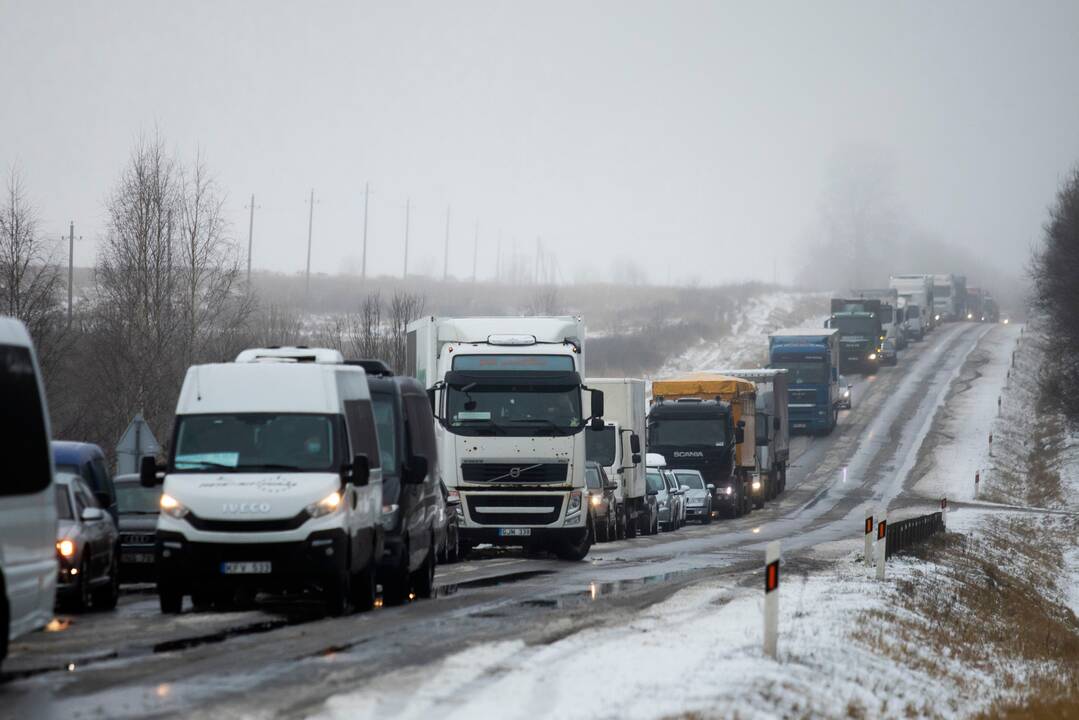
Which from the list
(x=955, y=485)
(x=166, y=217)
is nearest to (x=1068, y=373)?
(x=955, y=485)

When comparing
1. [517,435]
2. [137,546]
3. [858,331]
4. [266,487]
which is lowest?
[137,546]

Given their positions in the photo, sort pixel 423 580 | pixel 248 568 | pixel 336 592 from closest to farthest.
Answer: pixel 248 568
pixel 336 592
pixel 423 580

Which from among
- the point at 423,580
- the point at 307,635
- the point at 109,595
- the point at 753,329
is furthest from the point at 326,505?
the point at 753,329

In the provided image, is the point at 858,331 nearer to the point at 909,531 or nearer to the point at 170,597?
the point at 909,531

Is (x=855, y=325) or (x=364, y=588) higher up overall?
(x=855, y=325)

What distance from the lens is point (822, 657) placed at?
13570mm

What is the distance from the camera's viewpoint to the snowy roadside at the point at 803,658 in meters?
10.2

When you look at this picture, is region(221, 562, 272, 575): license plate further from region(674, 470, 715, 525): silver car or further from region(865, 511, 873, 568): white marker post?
region(674, 470, 715, 525): silver car

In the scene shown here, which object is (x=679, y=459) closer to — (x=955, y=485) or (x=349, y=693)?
(x=955, y=485)

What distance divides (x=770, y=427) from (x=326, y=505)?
39.3 meters

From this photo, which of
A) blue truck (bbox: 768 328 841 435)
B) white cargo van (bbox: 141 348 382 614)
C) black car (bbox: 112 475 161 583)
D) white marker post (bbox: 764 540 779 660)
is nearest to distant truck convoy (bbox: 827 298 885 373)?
blue truck (bbox: 768 328 841 435)

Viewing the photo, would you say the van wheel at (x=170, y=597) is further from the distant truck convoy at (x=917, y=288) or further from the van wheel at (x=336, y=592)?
the distant truck convoy at (x=917, y=288)

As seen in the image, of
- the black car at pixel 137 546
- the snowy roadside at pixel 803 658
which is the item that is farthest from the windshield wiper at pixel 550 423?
the black car at pixel 137 546

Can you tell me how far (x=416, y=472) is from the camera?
18156mm
